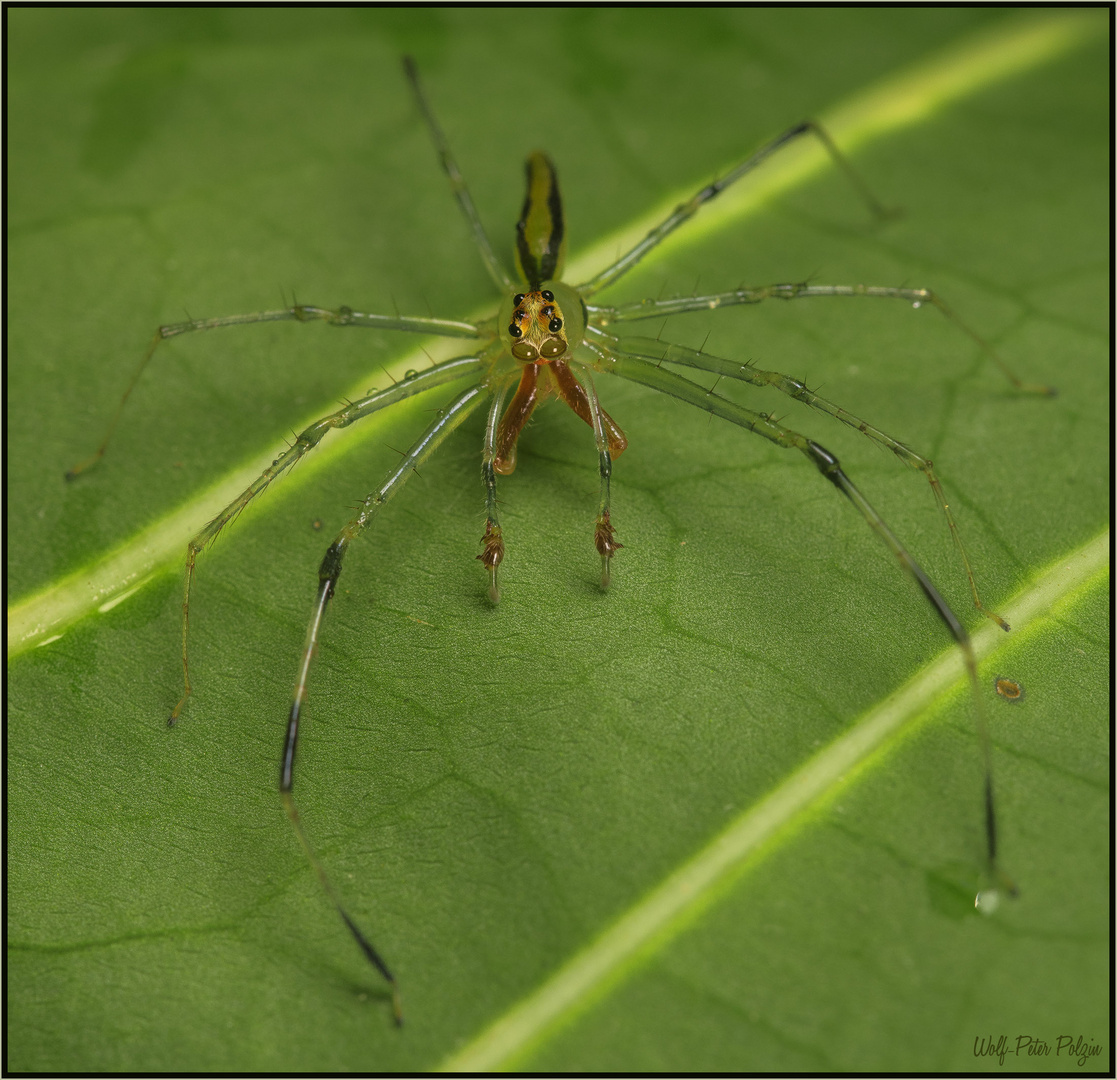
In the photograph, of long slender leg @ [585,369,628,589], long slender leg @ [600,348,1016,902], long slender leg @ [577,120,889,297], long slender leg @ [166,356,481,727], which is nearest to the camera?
long slender leg @ [600,348,1016,902]

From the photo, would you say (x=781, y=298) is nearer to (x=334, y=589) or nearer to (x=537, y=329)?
(x=537, y=329)

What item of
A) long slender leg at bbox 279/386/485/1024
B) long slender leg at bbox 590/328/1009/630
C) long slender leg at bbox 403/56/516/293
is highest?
long slender leg at bbox 403/56/516/293

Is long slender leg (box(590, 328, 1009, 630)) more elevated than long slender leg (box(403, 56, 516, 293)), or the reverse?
long slender leg (box(403, 56, 516, 293))

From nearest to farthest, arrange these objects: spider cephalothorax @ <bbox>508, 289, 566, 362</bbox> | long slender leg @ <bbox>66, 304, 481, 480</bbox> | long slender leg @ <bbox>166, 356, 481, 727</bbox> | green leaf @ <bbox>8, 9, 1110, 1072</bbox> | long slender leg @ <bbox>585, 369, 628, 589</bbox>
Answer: green leaf @ <bbox>8, 9, 1110, 1072</bbox> → long slender leg @ <bbox>585, 369, 628, 589</bbox> → long slender leg @ <bbox>166, 356, 481, 727</bbox> → spider cephalothorax @ <bbox>508, 289, 566, 362</bbox> → long slender leg @ <bbox>66, 304, 481, 480</bbox>

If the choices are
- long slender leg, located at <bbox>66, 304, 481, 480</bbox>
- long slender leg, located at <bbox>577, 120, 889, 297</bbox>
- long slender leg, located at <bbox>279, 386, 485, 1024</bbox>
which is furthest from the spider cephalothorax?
long slender leg, located at <bbox>577, 120, 889, 297</bbox>

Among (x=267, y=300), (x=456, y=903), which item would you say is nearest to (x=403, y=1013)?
(x=456, y=903)

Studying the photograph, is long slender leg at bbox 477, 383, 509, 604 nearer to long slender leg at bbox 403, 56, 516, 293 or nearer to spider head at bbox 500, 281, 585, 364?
spider head at bbox 500, 281, 585, 364

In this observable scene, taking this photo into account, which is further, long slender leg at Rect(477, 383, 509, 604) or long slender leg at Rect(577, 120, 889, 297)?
long slender leg at Rect(577, 120, 889, 297)

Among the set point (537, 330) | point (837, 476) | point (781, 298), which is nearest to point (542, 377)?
point (537, 330)

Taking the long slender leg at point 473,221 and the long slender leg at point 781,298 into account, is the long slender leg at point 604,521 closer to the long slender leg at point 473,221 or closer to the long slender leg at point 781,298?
the long slender leg at point 781,298
